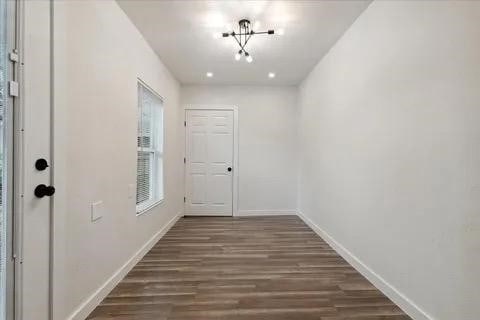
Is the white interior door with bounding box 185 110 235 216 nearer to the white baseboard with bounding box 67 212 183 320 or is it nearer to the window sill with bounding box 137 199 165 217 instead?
the window sill with bounding box 137 199 165 217

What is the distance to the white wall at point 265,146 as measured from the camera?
4.93 meters

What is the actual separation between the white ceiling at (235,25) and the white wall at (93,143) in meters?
0.29

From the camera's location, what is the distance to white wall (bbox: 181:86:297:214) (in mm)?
4926

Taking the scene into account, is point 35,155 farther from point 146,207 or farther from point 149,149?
point 149,149

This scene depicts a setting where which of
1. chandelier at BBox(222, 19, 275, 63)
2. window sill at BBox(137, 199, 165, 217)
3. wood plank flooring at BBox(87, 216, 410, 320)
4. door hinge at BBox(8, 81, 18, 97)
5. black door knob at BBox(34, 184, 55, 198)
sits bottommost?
wood plank flooring at BBox(87, 216, 410, 320)

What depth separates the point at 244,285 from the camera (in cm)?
223

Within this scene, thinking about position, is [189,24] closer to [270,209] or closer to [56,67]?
[56,67]

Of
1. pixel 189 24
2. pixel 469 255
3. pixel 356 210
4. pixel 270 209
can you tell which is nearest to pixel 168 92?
pixel 189 24

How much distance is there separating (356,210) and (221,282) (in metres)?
1.50

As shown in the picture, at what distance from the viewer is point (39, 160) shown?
1.36m

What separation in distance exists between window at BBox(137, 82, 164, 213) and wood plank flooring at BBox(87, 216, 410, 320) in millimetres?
663

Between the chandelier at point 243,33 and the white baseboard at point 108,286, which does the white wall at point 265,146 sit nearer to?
the chandelier at point 243,33

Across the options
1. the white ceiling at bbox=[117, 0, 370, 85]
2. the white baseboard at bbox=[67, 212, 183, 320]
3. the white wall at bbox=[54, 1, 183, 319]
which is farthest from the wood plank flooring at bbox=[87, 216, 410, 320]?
the white ceiling at bbox=[117, 0, 370, 85]

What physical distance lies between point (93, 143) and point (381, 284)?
257 centimetres
